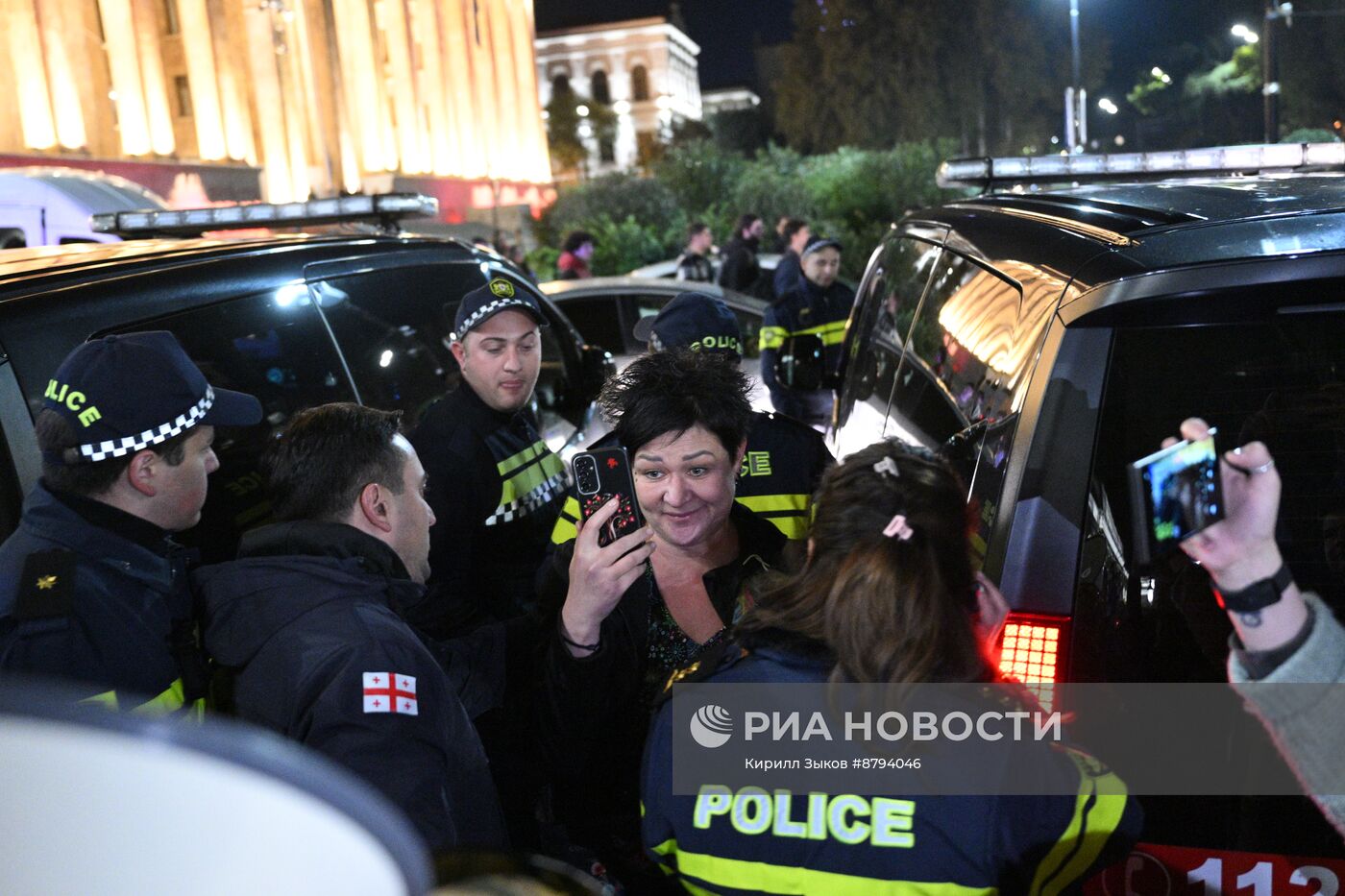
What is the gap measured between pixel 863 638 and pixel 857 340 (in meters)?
3.39

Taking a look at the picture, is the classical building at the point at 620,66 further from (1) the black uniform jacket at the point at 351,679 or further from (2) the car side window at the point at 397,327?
(1) the black uniform jacket at the point at 351,679

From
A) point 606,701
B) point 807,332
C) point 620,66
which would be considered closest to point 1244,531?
point 606,701

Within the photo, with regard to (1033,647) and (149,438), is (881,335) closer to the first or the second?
(1033,647)

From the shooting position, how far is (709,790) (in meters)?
1.91

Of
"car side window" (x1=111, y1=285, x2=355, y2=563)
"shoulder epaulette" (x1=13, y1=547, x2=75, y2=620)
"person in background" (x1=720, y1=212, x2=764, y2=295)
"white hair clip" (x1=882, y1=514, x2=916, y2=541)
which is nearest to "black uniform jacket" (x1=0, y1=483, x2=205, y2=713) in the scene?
"shoulder epaulette" (x1=13, y1=547, x2=75, y2=620)

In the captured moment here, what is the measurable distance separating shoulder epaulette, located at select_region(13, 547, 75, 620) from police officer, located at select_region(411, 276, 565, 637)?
4.16ft

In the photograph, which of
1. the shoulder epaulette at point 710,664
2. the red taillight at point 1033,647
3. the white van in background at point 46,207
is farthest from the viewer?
the white van in background at point 46,207

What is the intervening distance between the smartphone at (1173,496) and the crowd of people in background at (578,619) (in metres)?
0.06

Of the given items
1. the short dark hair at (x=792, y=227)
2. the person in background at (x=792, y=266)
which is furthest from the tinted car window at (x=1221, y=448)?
the short dark hair at (x=792, y=227)

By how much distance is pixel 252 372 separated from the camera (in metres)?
3.49

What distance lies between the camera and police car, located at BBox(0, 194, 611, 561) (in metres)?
2.87

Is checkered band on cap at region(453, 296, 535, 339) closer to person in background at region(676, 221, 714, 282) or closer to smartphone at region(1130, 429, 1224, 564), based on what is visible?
smartphone at region(1130, 429, 1224, 564)

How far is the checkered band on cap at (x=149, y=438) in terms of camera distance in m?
2.32

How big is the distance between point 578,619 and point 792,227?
9091mm
